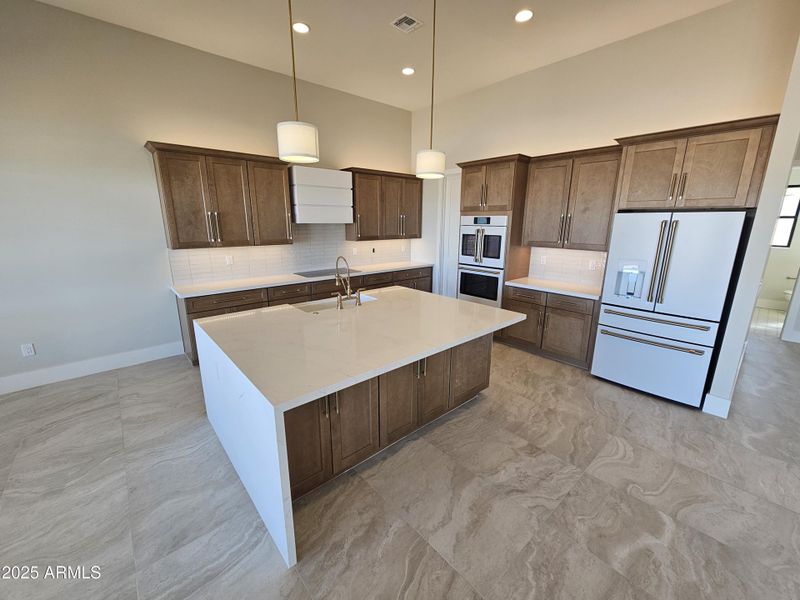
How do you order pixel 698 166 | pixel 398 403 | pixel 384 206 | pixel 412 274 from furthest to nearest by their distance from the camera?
1. pixel 412 274
2. pixel 384 206
3. pixel 698 166
4. pixel 398 403

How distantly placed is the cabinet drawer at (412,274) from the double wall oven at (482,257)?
90 cm

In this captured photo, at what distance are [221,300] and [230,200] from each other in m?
1.10

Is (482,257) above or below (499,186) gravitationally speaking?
below

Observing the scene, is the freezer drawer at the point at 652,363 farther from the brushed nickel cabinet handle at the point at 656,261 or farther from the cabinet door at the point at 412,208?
the cabinet door at the point at 412,208

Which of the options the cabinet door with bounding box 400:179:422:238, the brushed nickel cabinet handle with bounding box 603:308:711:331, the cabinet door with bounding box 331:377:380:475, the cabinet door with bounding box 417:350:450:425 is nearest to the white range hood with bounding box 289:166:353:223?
the cabinet door with bounding box 400:179:422:238

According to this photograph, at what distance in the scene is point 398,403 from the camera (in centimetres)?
225

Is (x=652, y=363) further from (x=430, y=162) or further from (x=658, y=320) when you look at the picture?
(x=430, y=162)

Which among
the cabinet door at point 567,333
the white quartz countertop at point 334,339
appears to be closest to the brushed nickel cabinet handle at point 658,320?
the cabinet door at point 567,333

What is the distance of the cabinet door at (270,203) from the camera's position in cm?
378

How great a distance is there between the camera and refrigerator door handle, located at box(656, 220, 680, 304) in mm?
2709

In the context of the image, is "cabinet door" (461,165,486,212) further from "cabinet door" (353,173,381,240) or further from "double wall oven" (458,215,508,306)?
"cabinet door" (353,173,381,240)

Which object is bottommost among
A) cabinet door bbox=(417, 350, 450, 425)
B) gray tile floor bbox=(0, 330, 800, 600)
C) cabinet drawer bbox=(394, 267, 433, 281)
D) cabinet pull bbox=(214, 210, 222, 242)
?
gray tile floor bbox=(0, 330, 800, 600)

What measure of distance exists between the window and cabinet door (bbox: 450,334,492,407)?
5.75m

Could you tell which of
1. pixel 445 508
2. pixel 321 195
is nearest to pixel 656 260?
pixel 445 508
